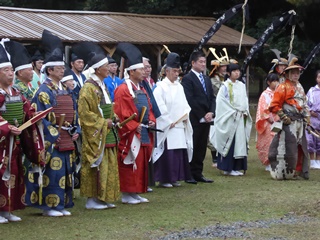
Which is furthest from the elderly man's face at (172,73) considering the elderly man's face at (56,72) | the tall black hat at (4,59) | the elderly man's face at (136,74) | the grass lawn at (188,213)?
the tall black hat at (4,59)

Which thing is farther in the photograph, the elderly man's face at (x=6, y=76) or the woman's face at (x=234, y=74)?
the woman's face at (x=234, y=74)

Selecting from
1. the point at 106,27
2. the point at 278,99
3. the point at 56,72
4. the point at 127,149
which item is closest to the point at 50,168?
the point at 56,72

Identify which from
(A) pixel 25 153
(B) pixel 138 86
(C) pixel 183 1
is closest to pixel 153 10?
(C) pixel 183 1

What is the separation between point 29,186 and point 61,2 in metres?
23.4

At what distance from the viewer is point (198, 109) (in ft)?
38.8

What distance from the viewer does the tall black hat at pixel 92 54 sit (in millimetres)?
9125

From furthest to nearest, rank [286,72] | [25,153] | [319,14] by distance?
[319,14], [286,72], [25,153]

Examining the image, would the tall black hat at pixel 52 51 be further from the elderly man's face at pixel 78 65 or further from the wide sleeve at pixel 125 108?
the elderly man's face at pixel 78 65

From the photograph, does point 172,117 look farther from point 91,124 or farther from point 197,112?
point 91,124

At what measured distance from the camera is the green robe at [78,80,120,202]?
29.3 feet

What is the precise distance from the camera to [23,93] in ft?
29.6

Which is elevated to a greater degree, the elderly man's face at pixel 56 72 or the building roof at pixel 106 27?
the building roof at pixel 106 27

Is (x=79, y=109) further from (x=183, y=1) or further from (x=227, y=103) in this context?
(x=183, y=1)

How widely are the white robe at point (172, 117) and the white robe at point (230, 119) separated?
1442 millimetres
